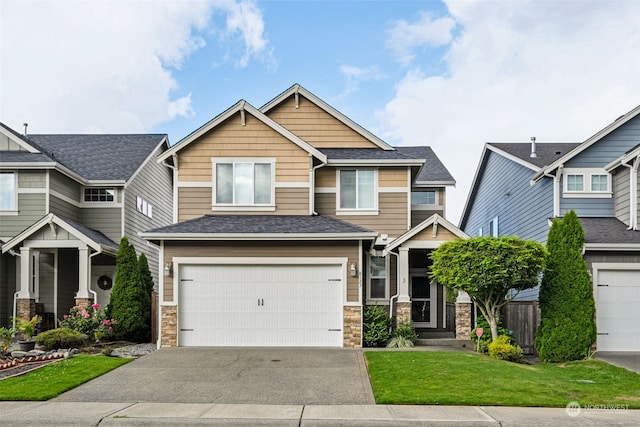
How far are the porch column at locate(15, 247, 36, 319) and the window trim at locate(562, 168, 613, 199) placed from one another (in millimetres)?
16749

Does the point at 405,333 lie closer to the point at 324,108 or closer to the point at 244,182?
the point at 244,182

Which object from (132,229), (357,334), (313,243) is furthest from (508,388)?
(132,229)

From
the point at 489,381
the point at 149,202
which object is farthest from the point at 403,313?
the point at 149,202

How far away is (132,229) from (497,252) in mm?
14203

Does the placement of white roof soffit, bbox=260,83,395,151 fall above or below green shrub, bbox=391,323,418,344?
above

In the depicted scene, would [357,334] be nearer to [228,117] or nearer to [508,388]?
[508,388]

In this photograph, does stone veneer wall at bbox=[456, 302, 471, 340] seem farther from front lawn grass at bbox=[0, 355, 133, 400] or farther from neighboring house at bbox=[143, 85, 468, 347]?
front lawn grass at bbox=[0, 355, 133, 400]

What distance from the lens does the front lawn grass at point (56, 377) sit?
10.2m

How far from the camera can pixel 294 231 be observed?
1587 cm

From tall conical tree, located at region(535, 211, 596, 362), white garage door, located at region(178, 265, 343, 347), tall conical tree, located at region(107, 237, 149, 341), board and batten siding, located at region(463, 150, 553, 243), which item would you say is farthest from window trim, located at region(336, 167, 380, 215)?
tall conical tree, located at region(107, 237, 149, 341)

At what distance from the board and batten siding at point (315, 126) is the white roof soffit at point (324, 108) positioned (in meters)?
0.14

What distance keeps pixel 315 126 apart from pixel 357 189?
3.18m

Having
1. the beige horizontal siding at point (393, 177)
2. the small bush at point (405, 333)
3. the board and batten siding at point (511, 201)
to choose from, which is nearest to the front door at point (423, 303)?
the beige horizontal siding at point (393, 177)

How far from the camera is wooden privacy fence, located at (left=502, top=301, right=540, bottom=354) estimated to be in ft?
55.1
